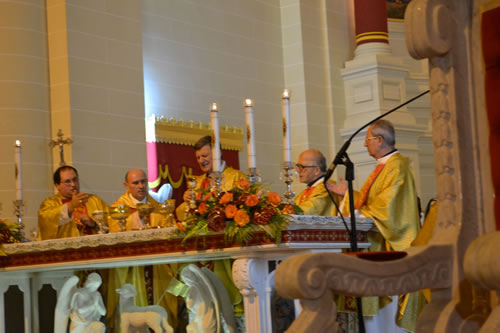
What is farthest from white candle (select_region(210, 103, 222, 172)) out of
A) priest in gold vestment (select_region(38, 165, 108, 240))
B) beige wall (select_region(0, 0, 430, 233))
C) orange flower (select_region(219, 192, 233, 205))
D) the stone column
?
the stone column

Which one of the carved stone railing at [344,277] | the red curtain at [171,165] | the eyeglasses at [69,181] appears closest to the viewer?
the carved stone railing at [344,277]

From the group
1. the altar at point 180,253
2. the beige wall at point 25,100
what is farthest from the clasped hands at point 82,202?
the beige wall at point 25,100

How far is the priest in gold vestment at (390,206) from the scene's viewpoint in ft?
18.7

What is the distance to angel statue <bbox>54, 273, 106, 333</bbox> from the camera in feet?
20.0

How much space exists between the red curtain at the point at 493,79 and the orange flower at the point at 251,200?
276cm

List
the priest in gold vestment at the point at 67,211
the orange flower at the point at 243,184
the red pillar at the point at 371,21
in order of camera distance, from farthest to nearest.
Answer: the red pillar at the point at 371,21
the priest in gold vestment at the point at 67,211
the orange flower at the point at 243,184

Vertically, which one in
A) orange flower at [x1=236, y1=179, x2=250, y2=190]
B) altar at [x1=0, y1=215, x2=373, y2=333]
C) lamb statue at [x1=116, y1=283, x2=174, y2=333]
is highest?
orange flower at [x1=236, y1=179, x2=250, y2=190]

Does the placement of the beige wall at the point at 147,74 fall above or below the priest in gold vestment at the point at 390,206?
above

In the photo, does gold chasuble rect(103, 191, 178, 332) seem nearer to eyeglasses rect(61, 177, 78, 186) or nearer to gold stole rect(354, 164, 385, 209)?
eyeglasses rect(61, 177, 78, 186)

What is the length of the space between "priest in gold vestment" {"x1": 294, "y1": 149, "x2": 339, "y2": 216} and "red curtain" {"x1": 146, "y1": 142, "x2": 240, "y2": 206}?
3434mm

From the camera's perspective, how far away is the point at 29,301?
6.61 metres

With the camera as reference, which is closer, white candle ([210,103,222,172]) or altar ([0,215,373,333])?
altar ([0,215,373,333])

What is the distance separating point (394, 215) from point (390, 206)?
2.9 inches

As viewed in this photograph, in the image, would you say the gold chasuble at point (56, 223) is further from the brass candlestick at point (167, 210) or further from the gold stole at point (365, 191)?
the gold stole at point (365, 191)
